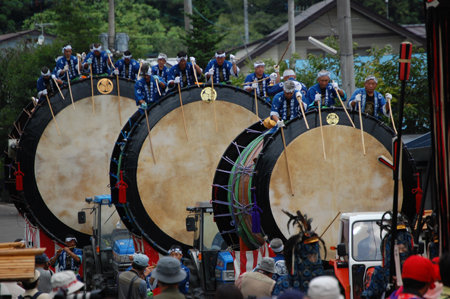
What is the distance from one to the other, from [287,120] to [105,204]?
4.75 meters

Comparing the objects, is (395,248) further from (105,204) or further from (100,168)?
(100,168)

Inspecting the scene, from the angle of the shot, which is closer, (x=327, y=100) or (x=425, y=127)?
(x=327, y=100)

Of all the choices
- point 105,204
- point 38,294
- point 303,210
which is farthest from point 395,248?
point 105,204

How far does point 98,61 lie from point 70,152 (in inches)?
101

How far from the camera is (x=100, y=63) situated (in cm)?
1530

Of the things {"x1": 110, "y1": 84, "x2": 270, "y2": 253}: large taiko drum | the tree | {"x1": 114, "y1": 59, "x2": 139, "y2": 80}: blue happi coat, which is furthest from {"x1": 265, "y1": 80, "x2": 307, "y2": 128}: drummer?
the tree

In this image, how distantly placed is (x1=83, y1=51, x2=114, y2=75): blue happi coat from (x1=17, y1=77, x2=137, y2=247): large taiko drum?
1020 millimetres

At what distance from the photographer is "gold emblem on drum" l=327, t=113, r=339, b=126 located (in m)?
9.19

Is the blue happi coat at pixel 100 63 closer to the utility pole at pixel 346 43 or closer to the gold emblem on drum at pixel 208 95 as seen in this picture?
the gold emblem on drum at pixel 208 95

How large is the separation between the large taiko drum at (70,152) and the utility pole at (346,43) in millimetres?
4957

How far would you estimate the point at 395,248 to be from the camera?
609 centimetres

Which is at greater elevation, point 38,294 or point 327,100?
point 327,100

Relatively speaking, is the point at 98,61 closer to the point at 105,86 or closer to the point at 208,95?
the point at 105,86

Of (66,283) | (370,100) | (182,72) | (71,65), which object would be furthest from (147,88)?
(66,283)
